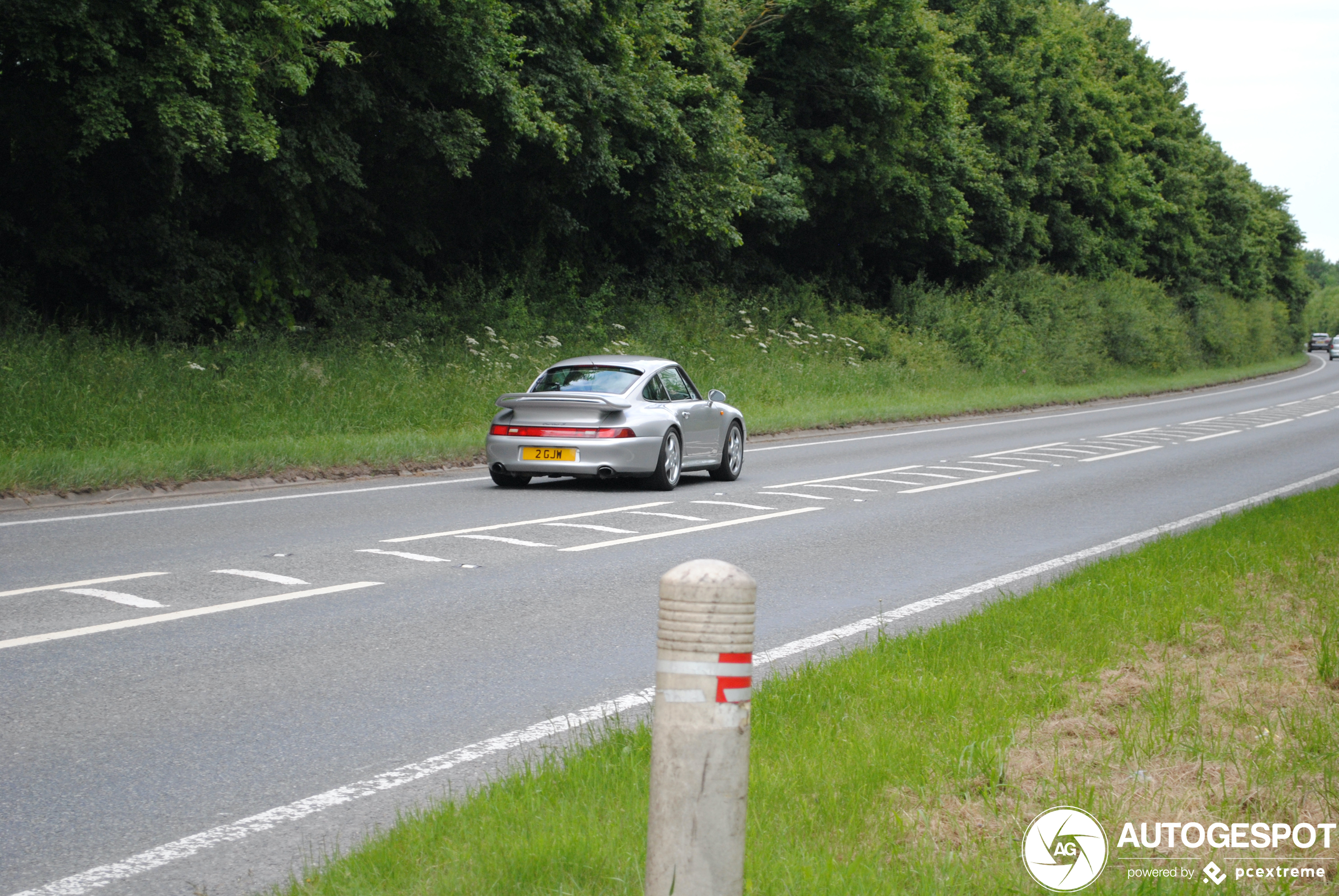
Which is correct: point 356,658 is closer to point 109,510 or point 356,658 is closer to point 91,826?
point 91,826

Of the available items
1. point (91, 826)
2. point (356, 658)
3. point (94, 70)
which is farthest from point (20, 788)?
point (94, 70)

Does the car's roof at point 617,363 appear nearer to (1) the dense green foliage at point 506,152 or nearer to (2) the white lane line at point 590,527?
(2) the white lane line at point 590,527

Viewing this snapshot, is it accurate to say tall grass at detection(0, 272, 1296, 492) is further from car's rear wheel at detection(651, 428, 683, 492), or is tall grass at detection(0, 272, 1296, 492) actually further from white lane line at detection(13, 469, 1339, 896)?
white lane line at detection(13, 469, 1339, 896)

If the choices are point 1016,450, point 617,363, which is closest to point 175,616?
point 617,363

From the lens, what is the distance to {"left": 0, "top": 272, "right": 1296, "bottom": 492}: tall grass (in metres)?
15.4

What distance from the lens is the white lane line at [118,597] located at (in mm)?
7754

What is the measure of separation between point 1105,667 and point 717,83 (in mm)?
31013

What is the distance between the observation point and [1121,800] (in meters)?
4.20

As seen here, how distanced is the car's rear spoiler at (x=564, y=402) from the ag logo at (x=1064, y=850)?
34.9 feet

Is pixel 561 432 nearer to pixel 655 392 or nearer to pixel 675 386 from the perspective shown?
pixel 655 392

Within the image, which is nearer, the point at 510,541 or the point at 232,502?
the point at 510,541

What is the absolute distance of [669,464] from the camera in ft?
49.2

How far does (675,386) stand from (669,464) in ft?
4.14

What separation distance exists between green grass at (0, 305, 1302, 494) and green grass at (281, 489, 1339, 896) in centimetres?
1014
